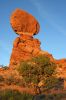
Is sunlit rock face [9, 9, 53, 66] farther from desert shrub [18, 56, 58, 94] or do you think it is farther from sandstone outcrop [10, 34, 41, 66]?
desert shrub [18, 56, 58, 94]

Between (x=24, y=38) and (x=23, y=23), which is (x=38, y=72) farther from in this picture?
(x=23, y=23)

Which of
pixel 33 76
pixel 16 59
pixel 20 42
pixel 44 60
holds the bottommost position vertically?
pixel 33 76

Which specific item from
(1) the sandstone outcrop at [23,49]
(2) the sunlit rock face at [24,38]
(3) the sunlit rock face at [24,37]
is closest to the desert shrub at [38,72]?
A: (2) the sunlit rock face at [24,38]

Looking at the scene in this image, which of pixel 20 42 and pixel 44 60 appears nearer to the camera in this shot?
pixel 44 60

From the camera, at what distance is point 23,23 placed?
72.8 m

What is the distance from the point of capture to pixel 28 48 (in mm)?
65438

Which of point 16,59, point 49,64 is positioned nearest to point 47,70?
point 49,64

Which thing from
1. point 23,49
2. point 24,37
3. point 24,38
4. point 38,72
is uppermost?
point 24,37

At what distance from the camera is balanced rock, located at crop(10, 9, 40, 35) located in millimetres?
70875

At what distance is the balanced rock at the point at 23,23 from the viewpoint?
7088cm

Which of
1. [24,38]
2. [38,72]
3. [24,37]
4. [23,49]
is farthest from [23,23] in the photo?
[38,72]

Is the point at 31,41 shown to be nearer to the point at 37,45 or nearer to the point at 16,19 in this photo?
the point at 37,45

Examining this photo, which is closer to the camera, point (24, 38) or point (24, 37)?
point (24, 38)

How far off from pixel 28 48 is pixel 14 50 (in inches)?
144
